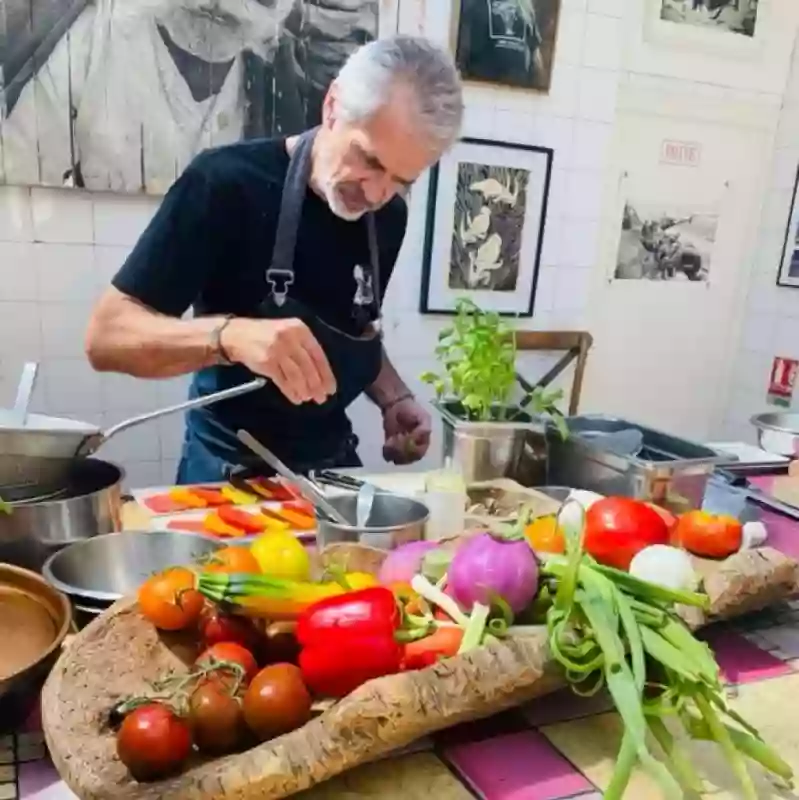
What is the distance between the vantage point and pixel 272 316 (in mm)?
1497

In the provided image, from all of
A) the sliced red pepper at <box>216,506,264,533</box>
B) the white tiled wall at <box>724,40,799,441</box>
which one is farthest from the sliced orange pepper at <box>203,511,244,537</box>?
the white tiled wall at <box>724,40,799,441</box>

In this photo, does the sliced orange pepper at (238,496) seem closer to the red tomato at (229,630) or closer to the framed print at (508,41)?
the red tomato at (229,630)

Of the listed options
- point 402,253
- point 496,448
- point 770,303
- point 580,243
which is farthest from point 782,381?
point 496,448

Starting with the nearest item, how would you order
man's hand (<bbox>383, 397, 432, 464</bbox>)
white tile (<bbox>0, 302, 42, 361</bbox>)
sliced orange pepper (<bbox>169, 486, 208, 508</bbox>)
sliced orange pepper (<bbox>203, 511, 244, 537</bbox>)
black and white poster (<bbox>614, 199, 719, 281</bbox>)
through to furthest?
sliced orange pepper (<bbox>203, 511, 244, 537</bbox>)
sliced orange pepper (<bbox>169, 486, 208, 508</bbox>)
man's hand (<bbox>383, 397, 432, 464</bbox>)
white tile (<bbox>0, 302, 42, 361</bbox>)
black and white poster (<bbox>614, 199, 719, 281</bbox>)

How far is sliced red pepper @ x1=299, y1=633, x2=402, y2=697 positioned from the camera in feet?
2.25

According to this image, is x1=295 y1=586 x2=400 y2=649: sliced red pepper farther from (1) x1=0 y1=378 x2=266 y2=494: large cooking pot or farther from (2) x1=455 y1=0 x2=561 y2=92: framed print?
(2) x1=455 y1=0 x2=561 y2=92: framed print

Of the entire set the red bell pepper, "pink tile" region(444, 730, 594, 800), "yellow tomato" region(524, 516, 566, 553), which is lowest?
"pink tile" region(444, 730, 594, 800)

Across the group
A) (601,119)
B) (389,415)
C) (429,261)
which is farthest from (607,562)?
(601,119)

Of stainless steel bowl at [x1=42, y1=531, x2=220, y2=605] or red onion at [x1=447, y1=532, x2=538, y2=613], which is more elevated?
red onion at [x1=447, y1=532, x2=538, y2=613]

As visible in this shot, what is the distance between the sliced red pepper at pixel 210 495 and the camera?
1256mm

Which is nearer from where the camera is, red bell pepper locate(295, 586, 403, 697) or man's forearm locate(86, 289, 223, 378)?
red bell pepper locate(295, 586, 403, 697)

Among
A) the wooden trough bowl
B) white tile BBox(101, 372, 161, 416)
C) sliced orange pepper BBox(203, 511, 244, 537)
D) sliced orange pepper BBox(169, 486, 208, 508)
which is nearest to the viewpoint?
the wooden trough bowl

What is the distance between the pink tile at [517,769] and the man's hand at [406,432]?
2.88ft

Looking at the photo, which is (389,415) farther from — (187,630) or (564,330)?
(564,330)
